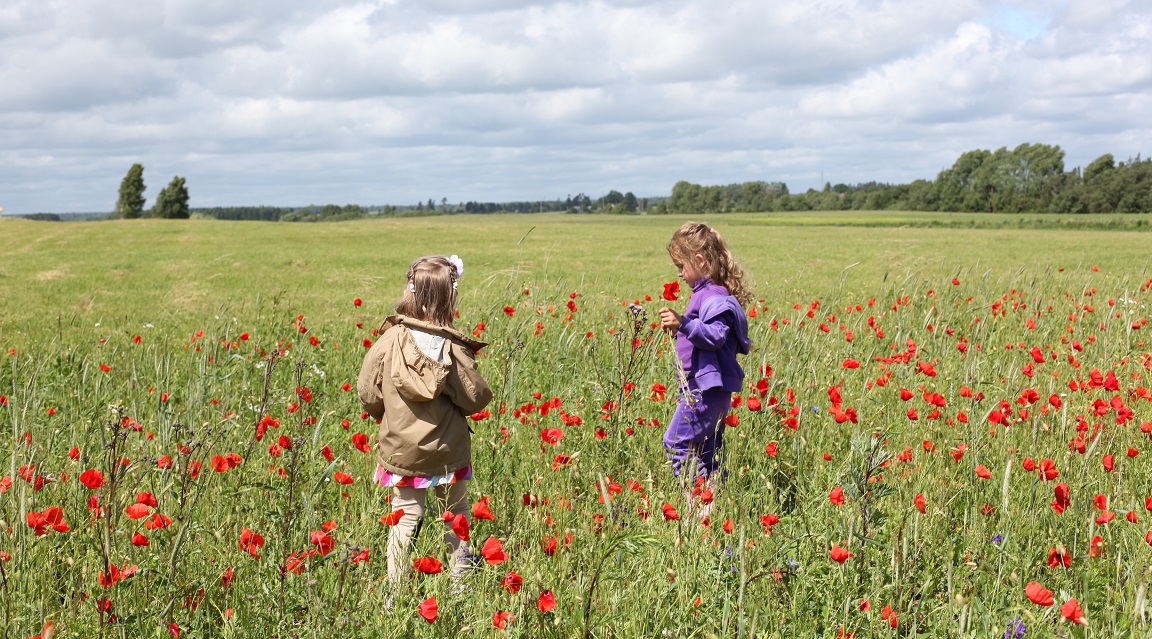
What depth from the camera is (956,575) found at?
8.74 feet

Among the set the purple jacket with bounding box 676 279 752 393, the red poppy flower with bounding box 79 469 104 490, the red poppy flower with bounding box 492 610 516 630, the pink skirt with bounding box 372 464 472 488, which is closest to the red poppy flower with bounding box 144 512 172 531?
the red poppy flower with bounding box 79 469 104 490

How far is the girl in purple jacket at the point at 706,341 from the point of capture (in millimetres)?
3479

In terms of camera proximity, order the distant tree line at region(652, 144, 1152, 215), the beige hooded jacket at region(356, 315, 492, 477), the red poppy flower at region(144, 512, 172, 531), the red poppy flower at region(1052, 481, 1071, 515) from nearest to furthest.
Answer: the red poppy flower at region(144, 512, 172, 531), the red poppy flower at region(1052, 481, 1071, 515), the beige hooded jacket at region(356, 315, 492, 477), the distant tree line at region(652, 144, 1152, 215)

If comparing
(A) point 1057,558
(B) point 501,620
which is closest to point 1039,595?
(A) point 1057,558

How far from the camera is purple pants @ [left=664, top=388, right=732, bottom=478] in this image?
3549 millimetres

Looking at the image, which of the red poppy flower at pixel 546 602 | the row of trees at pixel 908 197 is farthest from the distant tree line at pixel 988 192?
the red poppy flower at pixel 546 602

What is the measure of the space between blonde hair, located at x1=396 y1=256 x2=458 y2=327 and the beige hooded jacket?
0.06 m

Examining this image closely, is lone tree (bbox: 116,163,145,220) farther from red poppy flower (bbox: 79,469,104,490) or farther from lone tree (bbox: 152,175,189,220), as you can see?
red poppy flower (bbox: 79,469,104,490)

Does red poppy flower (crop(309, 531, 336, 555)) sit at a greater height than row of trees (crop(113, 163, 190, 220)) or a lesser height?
lesser

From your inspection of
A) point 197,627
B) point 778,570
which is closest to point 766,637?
Answer: point 778,570

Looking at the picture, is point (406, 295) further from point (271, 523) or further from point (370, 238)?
point (370, 238)

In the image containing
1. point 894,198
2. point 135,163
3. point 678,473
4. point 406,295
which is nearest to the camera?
point 406,295

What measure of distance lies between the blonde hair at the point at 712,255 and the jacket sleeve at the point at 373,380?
4.70ft

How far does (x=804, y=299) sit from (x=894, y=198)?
3696 inches
